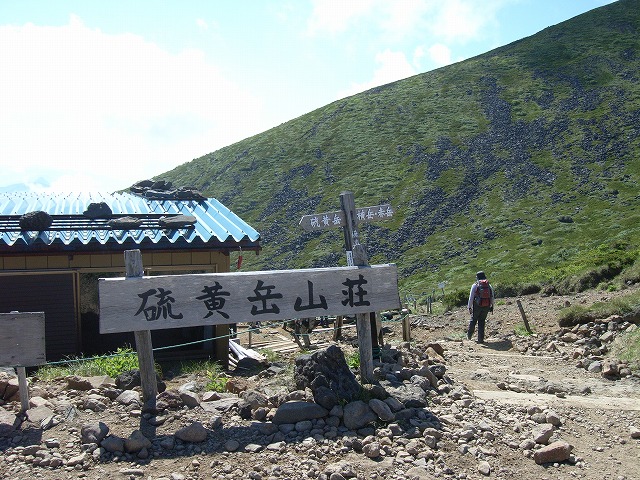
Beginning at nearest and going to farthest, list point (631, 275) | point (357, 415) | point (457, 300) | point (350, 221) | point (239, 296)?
point (357, 415), point (239, 296), point (350, 221), point (631, 275), point (457, 300)

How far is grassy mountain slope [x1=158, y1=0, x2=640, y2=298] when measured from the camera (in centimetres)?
4119

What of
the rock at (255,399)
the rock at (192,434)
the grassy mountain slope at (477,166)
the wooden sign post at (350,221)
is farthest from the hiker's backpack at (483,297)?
the rock at (192,434)

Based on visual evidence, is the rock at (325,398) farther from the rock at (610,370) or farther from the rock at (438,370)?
the rock at (610,370)

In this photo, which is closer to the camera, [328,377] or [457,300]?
[328,377]

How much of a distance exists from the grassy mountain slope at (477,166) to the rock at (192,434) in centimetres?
1905

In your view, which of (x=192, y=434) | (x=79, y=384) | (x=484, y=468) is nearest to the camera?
(x=484, y=468)

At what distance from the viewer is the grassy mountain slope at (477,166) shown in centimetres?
4119

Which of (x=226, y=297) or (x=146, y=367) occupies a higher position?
(x=226, y=297)

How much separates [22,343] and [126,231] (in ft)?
19.2

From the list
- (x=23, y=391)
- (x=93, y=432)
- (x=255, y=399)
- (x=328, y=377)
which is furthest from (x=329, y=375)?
(x=23, y=391)

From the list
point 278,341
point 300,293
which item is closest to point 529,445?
point 300,293

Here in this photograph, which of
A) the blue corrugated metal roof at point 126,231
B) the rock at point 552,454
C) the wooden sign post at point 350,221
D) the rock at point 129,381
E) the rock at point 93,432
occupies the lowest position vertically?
the rock at point 552,454

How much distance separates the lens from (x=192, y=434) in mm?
6410

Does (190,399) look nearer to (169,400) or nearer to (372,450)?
(169,400)
